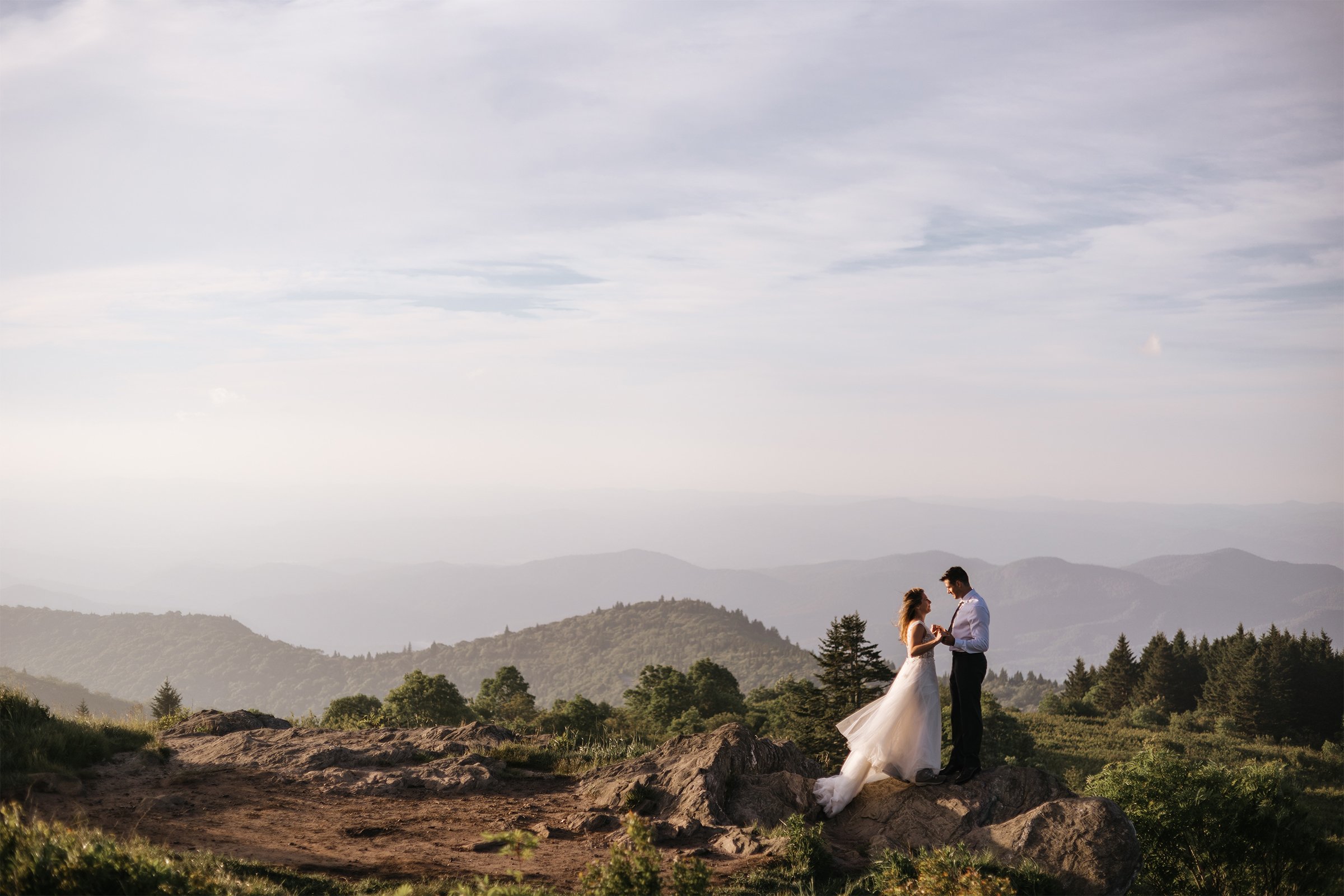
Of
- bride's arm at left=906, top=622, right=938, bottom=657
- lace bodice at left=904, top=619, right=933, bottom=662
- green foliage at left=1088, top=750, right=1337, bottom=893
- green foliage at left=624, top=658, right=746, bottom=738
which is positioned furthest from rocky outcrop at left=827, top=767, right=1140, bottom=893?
A: green foliage at left=624, top=658, right=746, bottom=738

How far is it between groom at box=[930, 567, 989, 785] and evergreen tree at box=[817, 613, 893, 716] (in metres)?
31.0

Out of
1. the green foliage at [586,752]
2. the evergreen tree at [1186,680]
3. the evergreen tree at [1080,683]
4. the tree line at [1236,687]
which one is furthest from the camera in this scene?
Result: the evergreen tree at [1080,683]

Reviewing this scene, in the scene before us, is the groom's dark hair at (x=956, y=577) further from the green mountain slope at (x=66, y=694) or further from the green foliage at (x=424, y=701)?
the green mountain slope at (x=66, y=694)

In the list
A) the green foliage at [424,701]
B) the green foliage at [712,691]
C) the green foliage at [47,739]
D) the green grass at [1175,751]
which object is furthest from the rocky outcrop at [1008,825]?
the green foliage at [712,691]

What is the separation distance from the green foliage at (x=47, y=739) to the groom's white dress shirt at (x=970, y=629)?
13941 millimetres

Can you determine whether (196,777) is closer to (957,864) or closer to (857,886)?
(857,886)

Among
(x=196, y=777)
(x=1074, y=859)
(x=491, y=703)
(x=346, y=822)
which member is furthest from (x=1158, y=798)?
(x=491, y=703)

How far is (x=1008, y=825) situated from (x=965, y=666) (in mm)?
2120

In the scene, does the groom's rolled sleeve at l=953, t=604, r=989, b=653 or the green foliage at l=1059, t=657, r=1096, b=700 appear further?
the green foliage at l=1059, t=657, r=1096, b=700

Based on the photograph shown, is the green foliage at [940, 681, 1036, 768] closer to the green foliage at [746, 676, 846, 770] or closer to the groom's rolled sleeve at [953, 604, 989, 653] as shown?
the green foliage at [746, 676, 846, 770]

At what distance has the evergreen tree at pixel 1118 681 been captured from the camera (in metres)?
100

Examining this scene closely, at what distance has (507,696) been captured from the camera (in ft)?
213

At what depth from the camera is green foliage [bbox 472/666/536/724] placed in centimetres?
5922

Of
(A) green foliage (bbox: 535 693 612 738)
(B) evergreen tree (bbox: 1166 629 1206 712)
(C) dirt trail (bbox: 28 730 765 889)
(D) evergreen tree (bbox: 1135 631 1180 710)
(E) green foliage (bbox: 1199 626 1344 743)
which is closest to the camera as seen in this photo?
(C) dirt trail (bbox: 28 730 765 889)
